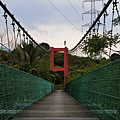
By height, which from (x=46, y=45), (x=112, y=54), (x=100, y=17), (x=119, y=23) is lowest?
(x=112, y=54)

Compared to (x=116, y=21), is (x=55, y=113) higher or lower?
lower

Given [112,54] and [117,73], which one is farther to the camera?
[112,54]

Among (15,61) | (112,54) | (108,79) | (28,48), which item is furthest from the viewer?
(28,48)

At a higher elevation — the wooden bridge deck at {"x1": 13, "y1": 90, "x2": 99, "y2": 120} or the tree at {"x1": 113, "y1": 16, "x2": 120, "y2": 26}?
the tree at {"x1": 113, "y1": 16, "x2": 120, "y2": 26}

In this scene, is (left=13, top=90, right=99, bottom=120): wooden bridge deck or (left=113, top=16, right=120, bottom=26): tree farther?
(left=113, top=16, right=120, bottom=26): tree

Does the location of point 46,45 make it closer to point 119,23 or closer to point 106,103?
point 119,23

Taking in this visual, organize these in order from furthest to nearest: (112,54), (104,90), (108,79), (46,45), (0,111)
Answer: (46,45) → (112,54) → (104,90) → (108,79) → (0,111)

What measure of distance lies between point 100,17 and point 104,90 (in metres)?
12.2

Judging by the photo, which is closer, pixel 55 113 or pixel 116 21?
pixel 55 113

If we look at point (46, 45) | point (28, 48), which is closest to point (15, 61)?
point (28, 48)

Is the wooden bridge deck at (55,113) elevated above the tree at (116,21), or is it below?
below

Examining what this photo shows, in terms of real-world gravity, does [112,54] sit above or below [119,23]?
below

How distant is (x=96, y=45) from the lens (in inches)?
827

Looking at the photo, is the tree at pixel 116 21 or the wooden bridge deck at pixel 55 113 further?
the tree at pixel 116 21
